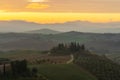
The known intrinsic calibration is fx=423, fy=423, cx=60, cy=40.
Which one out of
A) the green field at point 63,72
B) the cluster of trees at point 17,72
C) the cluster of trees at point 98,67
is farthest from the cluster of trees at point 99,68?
the cluster of trees at point 17,72

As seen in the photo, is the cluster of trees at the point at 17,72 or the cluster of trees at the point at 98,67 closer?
the cluster of trees at the point at 17,72

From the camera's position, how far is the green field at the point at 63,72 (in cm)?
10512

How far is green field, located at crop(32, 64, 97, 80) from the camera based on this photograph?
10512 cm

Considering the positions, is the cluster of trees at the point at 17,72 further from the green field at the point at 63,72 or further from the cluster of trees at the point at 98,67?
the cluster of trees at the point at 98,67

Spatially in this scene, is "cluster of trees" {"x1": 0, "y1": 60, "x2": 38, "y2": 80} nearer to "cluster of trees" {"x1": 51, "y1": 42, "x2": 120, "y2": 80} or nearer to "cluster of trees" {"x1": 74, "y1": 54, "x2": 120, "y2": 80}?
"cluster of trees" {"x1": 51, "y1": 42, "x2": 120, "y2": 80}

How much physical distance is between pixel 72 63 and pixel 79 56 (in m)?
16.2

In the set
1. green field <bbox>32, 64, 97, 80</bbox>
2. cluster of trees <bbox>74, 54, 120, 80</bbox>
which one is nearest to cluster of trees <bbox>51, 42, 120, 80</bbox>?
cluster of trees <bbox>74, 54, 120, 80</bbox>

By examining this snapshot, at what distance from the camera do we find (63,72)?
111m

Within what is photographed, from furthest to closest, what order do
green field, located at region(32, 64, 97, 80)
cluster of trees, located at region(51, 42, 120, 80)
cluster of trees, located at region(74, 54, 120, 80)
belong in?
cluster of trees, located at region(51, 42, 120, 80)
cluster of trees, located at region(74, 54, 120, 80)
green field, located at region(32, 64, 97, 80)

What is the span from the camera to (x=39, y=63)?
121 metres

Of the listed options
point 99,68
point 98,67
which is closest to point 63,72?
point 99,68

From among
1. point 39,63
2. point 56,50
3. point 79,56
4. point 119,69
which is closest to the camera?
point 39,63

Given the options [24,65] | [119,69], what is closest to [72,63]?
[119,69]

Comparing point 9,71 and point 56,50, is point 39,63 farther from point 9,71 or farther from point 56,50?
point 56,50
